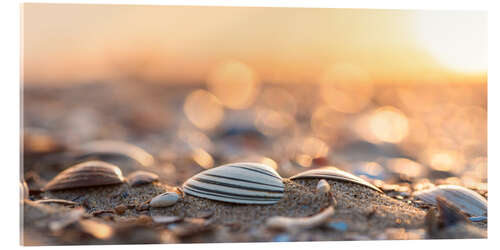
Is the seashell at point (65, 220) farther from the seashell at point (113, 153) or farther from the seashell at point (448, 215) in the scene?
the seashell at point (448, 215)

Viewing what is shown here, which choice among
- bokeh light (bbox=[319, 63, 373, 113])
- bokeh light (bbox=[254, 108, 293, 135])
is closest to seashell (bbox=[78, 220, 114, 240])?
bokeh light (bbox=[254, 108, 293, 135])

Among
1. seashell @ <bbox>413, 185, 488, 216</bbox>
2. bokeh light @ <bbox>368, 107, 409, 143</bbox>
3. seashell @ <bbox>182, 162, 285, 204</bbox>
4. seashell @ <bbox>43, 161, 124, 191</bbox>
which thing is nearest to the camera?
seashell @ <bbox>182, 162, 285, 204</bbox>

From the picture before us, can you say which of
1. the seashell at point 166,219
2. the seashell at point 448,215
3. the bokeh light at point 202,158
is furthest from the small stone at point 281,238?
the bokeh light at point 202,158

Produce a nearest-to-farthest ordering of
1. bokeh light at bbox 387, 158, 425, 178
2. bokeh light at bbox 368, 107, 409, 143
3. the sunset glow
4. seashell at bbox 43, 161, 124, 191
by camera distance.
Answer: the sunset glow → seashell at bbox 43, 161, 124, 191 → bokeh light at bbox 387, 158, 425, 178 → bokeh light at bbox 368, 107, 409, 143

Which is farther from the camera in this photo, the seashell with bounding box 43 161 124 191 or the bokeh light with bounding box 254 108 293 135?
the bokeh light with bounding box 254 108 293 135

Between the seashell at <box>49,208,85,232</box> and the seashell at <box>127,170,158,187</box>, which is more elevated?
the seashell at <box>127,170,158,187</box>

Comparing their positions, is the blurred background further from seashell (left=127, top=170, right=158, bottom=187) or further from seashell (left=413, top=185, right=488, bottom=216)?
seashell (left=413, top=185, right=488, bottom=216)

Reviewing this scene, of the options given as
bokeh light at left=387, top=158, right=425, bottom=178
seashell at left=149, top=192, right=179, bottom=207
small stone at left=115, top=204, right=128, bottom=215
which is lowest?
small stone at left=115, top=204, right=128, bottom=215
